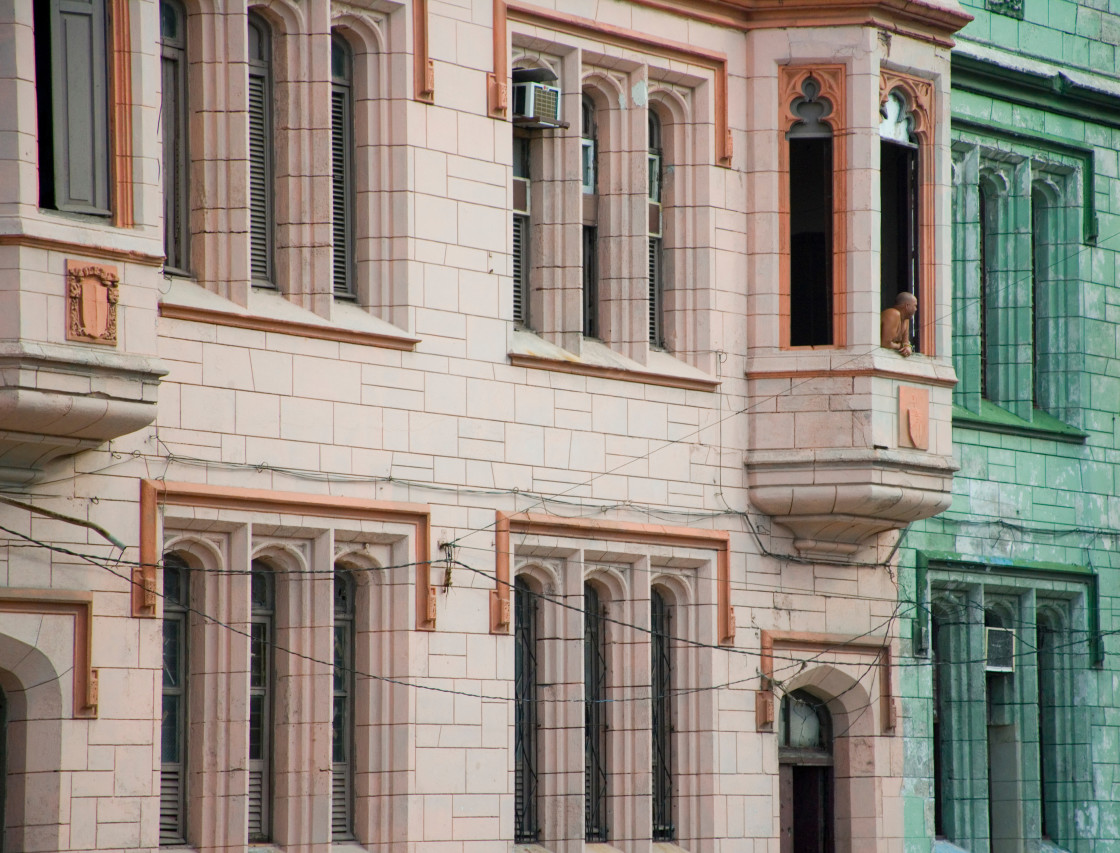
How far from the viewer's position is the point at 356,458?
21.0 m

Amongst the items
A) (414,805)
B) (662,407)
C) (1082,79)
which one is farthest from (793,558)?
(1082,79)

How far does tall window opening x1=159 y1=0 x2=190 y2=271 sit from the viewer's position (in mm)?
20406

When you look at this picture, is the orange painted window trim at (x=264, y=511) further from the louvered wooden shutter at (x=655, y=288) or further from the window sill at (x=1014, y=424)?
the window sill at (x=1014, y=424)

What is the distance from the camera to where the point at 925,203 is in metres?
25.0

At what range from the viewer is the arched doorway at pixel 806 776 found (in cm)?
2516

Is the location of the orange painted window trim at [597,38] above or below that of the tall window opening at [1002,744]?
above

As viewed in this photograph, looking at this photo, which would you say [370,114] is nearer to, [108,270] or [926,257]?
Answer: [108,270]

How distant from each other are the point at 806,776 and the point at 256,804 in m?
6.79

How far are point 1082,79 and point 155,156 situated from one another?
12.6 m

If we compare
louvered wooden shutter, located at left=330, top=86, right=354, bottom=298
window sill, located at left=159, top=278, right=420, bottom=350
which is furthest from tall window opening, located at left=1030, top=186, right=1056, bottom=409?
louvered wooden shutter, located at left=330, top=86, right=354, bottom=298

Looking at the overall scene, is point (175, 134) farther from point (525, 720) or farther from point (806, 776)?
point (806, 776)

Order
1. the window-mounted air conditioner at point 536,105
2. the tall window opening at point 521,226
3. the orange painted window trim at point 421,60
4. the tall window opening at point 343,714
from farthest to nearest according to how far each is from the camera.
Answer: the tall window opening at point 521,226, the window-mounted air conditioner at point 536,105, the orange painted window trim at point 421,60, the tall window opening at point 343,714

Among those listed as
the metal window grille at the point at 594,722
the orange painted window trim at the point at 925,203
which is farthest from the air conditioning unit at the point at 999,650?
the metal window grille at the point at 594,722

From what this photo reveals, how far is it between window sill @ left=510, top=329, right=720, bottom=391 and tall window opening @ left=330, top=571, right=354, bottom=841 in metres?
2.58
